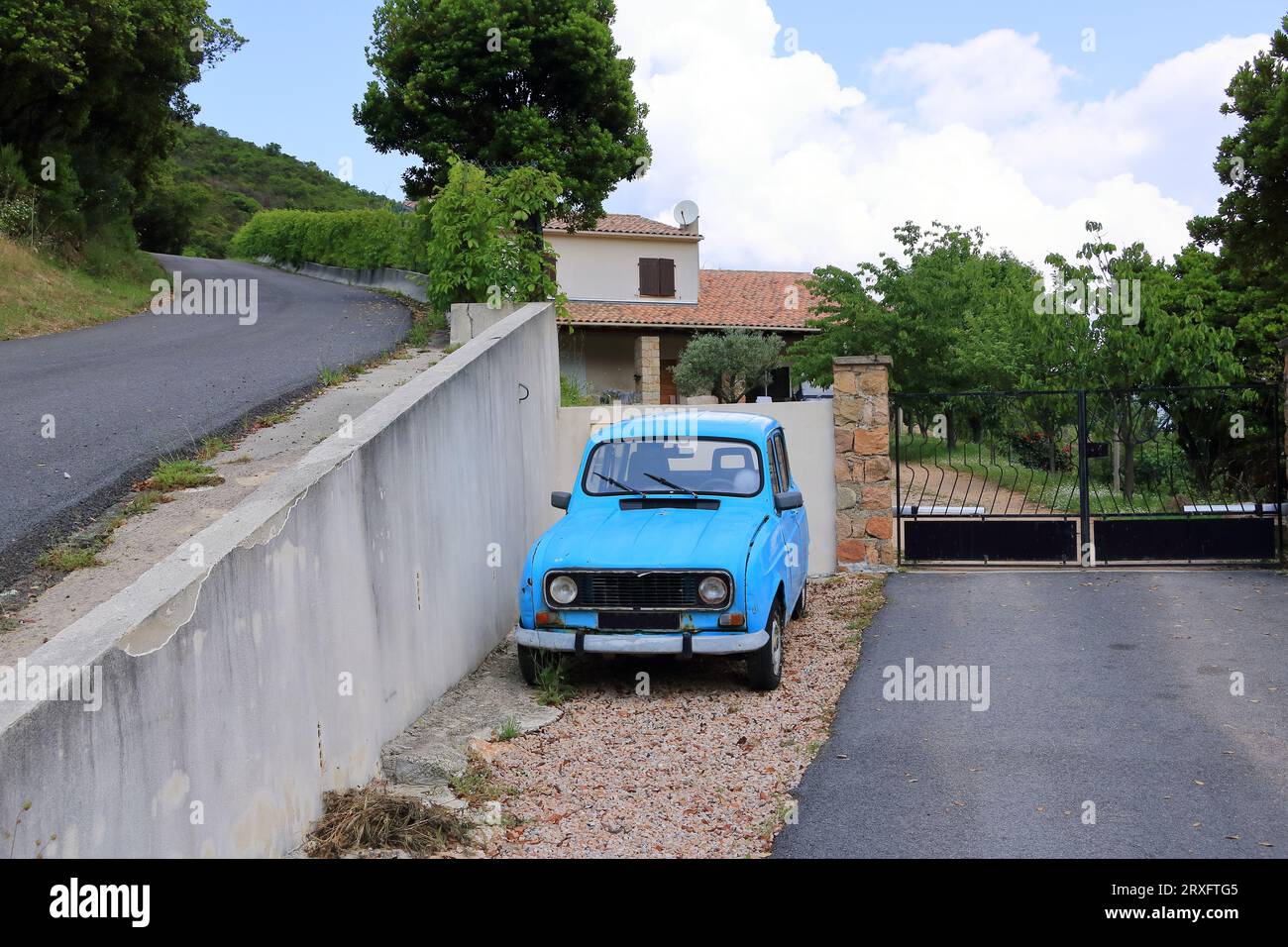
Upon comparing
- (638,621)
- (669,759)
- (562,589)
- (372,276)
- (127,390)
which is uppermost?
(372,276)

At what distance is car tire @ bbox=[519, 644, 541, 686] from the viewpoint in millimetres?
7590

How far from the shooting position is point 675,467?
28.8 feet

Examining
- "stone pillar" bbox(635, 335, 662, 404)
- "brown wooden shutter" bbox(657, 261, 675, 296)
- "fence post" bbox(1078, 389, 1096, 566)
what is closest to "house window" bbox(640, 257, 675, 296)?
"brown wooden shutter" bbox(657, 261, 675, 296)

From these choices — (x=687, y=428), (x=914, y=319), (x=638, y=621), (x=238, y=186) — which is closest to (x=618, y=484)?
(x=687, y=428)

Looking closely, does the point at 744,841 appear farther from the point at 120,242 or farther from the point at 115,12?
the point at 120,242

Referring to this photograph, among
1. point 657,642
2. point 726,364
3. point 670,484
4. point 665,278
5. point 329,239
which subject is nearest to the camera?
point 657,642

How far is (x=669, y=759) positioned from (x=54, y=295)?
56.5 feet

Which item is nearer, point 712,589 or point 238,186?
point 712,589

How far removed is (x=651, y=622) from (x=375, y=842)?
293cm

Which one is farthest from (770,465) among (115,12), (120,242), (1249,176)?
(120,242)

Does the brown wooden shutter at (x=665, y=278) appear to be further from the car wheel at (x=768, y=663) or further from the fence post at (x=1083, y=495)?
the car wheel at (x=768, y=663)

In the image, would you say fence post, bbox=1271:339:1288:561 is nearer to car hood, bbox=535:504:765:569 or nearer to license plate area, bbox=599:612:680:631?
car hood, bbox=535:504:765:569

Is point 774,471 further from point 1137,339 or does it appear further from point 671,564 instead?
point 1137,339

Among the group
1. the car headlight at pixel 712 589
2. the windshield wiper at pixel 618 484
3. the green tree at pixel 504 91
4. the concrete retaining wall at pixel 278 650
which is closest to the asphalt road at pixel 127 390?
the concrete retaining wall at pixel 278 650
